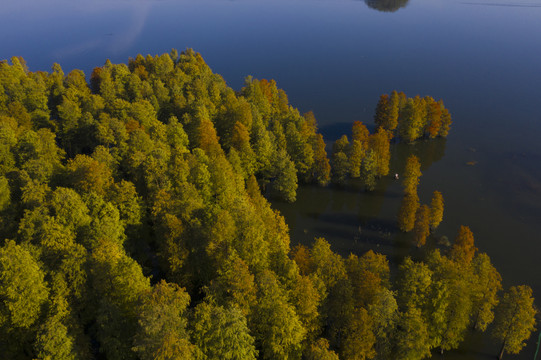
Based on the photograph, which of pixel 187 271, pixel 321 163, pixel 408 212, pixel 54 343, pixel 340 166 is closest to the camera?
pixel 54 343

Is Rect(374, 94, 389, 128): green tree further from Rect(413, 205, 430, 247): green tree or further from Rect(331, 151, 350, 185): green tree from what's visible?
Rect(413, 205, 430, 247): green tree

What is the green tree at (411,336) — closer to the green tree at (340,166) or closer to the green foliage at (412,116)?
the green tree at (340,166)

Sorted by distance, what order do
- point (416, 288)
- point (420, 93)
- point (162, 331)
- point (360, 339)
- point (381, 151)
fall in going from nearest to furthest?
point (162, 331) < point (360, 339) < point (416, 288) < point (381, 151) < point (420, 93)

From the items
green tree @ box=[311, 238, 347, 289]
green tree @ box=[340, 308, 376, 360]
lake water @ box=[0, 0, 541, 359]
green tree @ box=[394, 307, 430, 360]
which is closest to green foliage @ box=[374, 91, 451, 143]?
lake water @ box=[0, 0, 541, 359]

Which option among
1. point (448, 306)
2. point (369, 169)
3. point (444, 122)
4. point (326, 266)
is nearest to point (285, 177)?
point (369, 169)

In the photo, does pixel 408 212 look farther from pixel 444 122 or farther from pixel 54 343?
pixel 54 343
